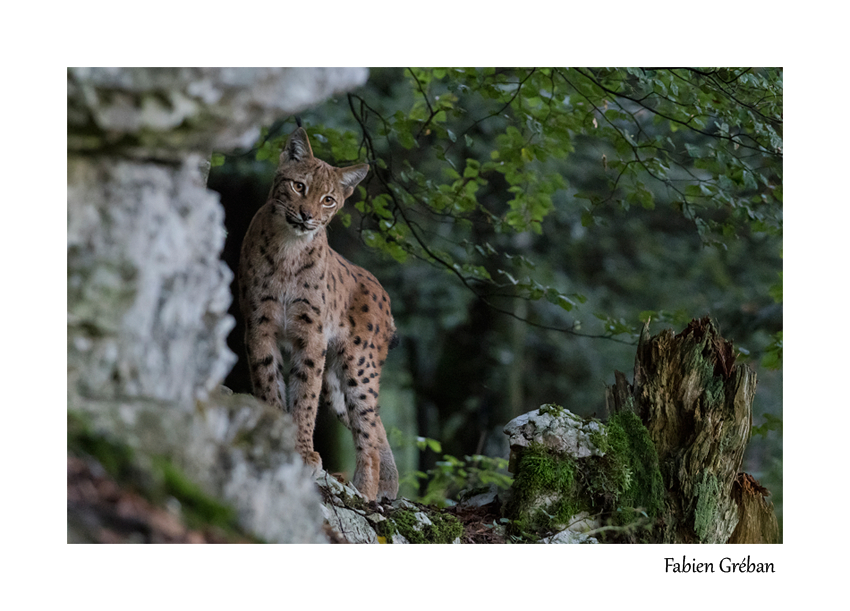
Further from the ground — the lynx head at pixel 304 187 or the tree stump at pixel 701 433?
the lynx head at pixel 304 187

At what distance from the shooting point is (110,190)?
3.59m

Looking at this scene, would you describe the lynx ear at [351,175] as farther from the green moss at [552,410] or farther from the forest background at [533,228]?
the green moss at [552,410]

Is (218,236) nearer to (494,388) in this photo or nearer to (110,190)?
(110,190)

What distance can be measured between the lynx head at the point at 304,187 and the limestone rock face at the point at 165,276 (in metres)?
1.40

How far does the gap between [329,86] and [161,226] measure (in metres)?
1.15

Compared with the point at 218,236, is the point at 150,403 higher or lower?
lower

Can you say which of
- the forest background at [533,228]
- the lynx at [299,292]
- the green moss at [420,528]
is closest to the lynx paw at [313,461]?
the lynx at [299,292]

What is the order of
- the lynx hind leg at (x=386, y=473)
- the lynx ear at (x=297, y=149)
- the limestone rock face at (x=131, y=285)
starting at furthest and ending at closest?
the lynx hind leg at (x=386, y=473), the lynx ear at (x=297, y=149), the limestone rock face at (x=131, y=285)

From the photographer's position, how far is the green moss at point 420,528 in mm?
4875

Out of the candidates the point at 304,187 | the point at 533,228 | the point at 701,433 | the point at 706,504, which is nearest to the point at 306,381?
the point at 304,187

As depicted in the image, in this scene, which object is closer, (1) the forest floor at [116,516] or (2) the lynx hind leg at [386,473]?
(1) the forest floor at [116,516]

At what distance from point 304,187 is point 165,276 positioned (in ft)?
5.82

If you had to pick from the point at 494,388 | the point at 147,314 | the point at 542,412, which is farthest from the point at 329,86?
the point at 494,388

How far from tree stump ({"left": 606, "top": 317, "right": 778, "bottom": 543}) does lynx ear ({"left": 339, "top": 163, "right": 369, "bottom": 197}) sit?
2574 mm
